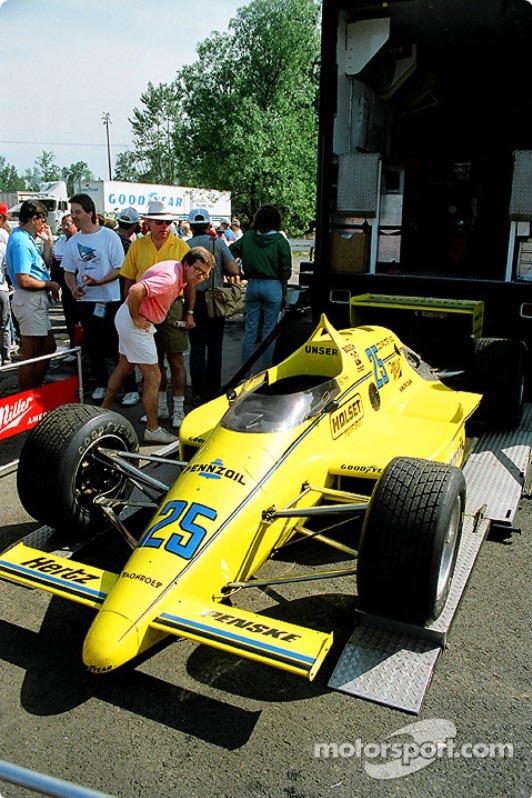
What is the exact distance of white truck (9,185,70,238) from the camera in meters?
32.5

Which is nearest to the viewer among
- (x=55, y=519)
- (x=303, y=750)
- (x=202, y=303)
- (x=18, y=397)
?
(x=303, y=750)

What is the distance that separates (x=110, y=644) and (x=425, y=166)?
7839 mm

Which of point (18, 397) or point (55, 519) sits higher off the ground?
point (18, 397)

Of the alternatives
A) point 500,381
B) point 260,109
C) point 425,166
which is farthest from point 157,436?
point 260,109

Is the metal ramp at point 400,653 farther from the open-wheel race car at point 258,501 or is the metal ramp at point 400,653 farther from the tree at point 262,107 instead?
the tree at point 262,107

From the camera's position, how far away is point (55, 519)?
12.2ft

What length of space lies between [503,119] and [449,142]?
2.27ft

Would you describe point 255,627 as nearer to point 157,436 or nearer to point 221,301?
point 157,436

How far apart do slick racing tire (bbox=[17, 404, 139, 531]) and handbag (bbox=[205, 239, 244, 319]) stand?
2.63 meters

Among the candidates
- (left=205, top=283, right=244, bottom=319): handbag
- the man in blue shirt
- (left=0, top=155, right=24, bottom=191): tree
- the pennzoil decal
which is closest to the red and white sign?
the man in blue shirt

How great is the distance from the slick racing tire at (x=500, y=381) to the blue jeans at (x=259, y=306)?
2.32m

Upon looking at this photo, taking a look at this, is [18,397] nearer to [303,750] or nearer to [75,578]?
[75,578]

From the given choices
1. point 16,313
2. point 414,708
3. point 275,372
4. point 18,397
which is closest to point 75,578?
point 414,708

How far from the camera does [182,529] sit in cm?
303
